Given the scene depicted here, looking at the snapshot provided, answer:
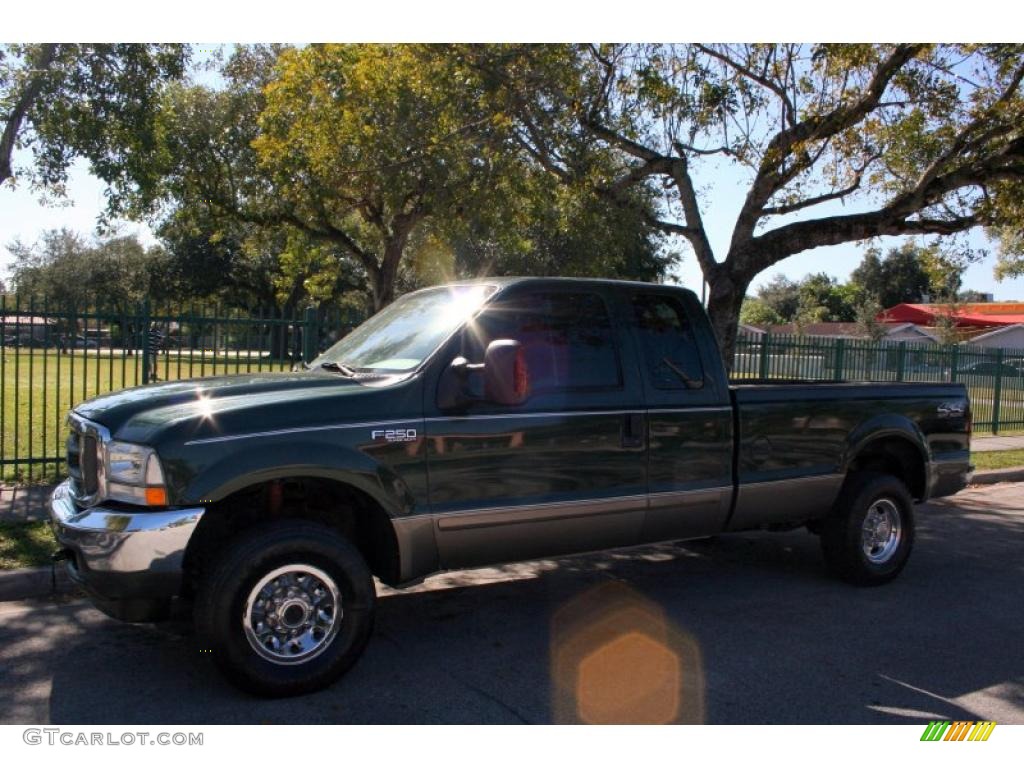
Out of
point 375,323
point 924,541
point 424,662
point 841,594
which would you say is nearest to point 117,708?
point 424,662

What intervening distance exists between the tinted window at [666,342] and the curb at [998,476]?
29.7 feet

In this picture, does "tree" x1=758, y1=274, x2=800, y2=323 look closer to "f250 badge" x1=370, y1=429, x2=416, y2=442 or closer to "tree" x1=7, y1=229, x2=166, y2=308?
"tree" x1=7, y1=229, x2=166, y2=308

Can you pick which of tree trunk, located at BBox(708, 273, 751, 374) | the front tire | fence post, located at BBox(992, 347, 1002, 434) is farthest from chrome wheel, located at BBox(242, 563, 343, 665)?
fence post, located at BBox(992, 347, 1002, 434)

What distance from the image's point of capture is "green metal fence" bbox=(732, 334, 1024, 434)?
49.0ft

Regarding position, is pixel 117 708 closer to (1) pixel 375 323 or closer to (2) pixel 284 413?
(2) pixel 284 413

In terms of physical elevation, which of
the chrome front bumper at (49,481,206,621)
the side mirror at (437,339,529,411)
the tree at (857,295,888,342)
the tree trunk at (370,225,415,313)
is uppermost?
the tree at (857,295,888,342)

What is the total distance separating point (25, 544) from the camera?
642 centimetres

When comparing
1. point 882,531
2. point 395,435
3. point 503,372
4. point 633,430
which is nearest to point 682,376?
point 633,430

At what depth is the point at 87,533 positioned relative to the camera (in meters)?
3.94

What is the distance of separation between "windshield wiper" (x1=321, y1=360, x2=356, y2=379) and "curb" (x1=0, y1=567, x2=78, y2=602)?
7.41 ft

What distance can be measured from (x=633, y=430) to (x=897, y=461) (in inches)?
113

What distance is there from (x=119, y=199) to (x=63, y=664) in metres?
7.66

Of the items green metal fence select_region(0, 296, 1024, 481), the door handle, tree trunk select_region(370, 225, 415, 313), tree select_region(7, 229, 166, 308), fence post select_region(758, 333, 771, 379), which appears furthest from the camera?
tree select_region(7, 229, 166, 308)

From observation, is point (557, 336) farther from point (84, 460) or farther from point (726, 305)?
point (726, 305)
